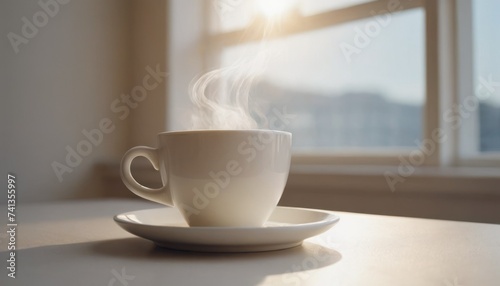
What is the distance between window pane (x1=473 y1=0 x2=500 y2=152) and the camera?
1278 millimetres

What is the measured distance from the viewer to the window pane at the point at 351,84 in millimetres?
1416

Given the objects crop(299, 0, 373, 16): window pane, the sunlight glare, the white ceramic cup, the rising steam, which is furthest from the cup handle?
the sunlight glare

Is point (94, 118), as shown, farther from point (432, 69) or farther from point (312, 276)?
point (312, 276)

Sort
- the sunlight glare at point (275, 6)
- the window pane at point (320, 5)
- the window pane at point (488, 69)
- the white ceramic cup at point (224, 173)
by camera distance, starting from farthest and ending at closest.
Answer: the sunlight glare at point (275, 6)
the window pane at point (320, 5)
the window pane at point (488, 69)
the white ceramic cup at point (224, 173)

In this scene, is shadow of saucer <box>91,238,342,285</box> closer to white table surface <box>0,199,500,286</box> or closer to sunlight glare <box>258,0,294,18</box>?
white table surface <box>0,199,500,286</box>

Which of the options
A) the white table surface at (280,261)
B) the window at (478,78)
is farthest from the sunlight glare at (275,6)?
the white table surface at (280,261)

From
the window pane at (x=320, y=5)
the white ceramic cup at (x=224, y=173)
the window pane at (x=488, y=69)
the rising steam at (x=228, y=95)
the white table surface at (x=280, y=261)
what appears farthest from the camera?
the window pane at (x=320, y=5)

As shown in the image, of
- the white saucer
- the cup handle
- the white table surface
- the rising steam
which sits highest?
the rising steam

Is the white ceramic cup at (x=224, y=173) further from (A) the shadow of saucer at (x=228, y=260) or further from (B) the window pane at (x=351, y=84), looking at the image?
(B) the window pane at (x=351, y=84)

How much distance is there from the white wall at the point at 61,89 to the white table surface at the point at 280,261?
115cm

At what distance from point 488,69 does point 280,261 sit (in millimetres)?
1055

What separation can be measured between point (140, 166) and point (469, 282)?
1.60m

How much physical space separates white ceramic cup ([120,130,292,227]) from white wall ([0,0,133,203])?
1.34 m

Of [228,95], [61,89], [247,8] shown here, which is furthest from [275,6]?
[61,89]
